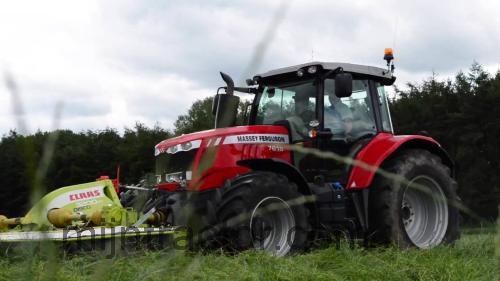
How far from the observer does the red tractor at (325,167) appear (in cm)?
567

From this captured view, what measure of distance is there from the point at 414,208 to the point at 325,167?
3.92 feet

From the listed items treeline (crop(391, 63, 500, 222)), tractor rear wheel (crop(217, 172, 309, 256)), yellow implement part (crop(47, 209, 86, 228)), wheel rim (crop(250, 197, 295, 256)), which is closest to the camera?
tractor rear wheel (crop(217, 172, 309, 256))

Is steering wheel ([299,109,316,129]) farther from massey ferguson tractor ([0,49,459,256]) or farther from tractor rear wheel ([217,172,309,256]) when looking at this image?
tractor rear wheel ([217,172,309,256])

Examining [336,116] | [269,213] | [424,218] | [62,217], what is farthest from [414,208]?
[62,217]

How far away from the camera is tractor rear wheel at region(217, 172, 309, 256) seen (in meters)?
5.31

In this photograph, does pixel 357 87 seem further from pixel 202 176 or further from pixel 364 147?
pixel 202 176

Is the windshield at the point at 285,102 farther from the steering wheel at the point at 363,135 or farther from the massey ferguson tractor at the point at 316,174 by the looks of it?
the steering wheel at the point at 363,135

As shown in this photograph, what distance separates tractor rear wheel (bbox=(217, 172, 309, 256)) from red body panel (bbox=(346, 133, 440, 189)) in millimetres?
709

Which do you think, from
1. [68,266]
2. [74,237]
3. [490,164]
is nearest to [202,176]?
[68,266]

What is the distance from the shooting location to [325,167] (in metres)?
6.51

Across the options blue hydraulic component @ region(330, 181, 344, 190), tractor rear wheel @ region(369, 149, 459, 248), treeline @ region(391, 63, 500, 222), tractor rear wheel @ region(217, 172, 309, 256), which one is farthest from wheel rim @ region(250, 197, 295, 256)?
treeline @ region(391, 63, 500, 222)

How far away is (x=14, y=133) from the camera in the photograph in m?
0.59

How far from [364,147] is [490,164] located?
85.5ft

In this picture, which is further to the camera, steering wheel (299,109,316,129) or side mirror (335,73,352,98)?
steering wheel (299,109,316,129)
